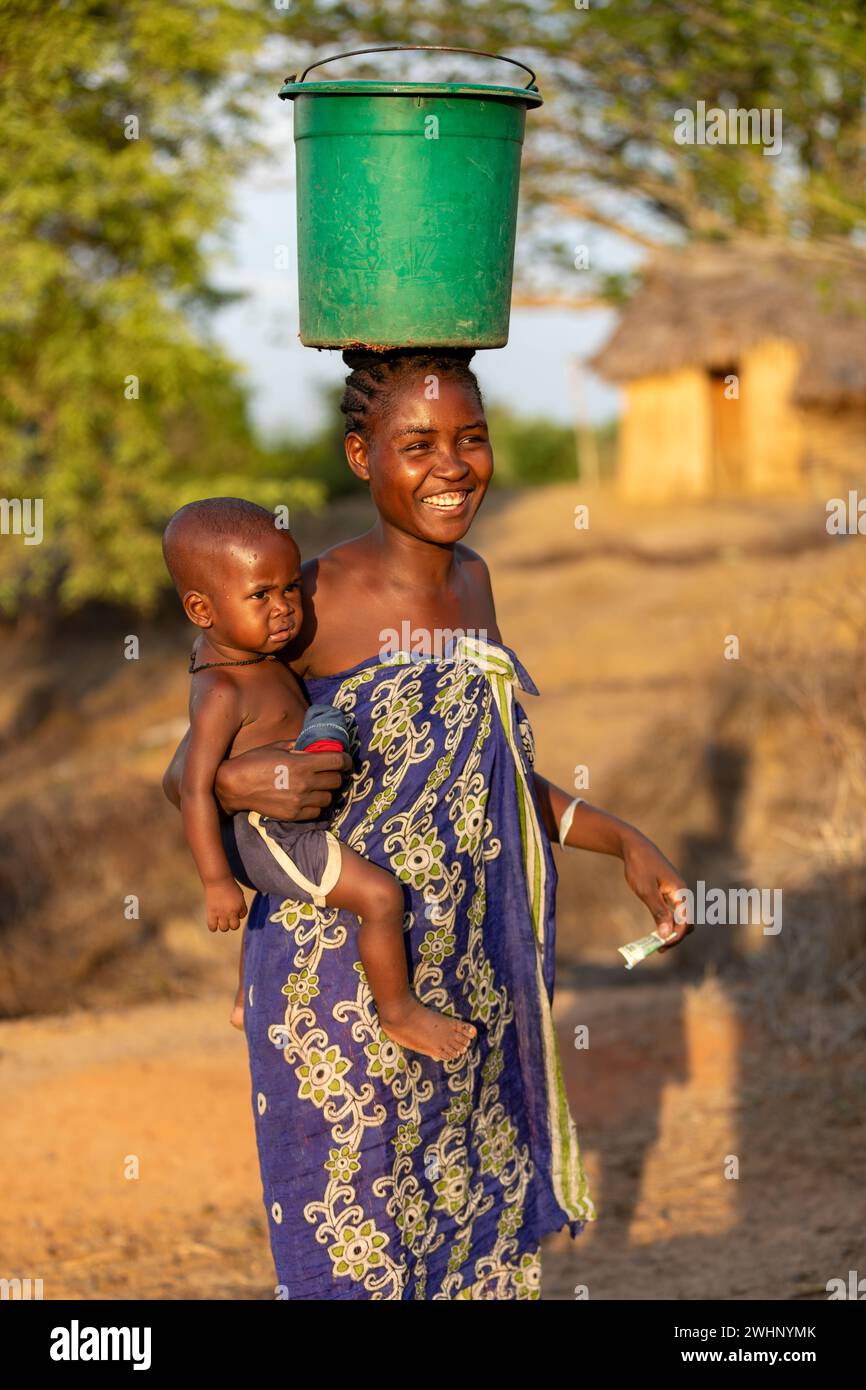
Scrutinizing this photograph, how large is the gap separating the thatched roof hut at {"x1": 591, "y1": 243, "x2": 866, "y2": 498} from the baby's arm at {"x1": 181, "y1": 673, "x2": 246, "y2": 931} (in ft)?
50.2

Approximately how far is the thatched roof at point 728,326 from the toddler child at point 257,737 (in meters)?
15.2

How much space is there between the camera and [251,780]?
217 centimetres

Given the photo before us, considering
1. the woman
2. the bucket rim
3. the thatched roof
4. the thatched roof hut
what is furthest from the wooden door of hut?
the bucket rim

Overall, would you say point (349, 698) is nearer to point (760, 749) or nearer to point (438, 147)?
point (438, 147)

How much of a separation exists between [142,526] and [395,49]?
1069 cm

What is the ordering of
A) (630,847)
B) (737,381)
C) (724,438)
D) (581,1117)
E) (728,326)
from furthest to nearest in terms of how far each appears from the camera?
1. (724,438)
2. (728,326)
3. (737,381)
4. (581,1117)
5. (630,847)

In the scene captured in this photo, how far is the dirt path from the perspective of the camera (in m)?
4.03

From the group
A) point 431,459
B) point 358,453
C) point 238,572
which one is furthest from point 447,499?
point 238,572

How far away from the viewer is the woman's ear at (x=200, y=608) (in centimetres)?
224

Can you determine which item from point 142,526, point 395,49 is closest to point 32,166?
point 142,526

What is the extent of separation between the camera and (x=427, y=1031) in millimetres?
2260

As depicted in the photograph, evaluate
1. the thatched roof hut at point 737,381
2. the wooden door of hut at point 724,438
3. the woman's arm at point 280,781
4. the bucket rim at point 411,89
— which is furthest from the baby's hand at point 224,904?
the wooden door of hut at point 724,438

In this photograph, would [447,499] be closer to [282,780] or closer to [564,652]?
[282,780]

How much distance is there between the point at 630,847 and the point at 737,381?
1502cm
